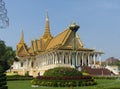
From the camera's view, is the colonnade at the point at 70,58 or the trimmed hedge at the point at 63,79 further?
the colonnade at the point at 70,58

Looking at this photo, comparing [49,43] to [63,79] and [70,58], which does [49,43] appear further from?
[63,79]

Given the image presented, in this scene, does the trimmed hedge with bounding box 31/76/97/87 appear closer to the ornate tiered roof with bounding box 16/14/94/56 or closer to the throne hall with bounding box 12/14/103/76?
the throne hall with bounding box 12/14/103/76

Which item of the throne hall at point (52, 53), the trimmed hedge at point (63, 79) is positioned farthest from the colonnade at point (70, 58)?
the trimmed hedge at point (63, 79)

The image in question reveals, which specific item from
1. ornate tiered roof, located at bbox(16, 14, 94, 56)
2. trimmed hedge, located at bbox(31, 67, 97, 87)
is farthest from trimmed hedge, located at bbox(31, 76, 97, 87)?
ornate tiered roof, located at bbox(16, 14, 94, 56)

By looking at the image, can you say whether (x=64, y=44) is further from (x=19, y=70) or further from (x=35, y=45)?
(x=19, y=70)

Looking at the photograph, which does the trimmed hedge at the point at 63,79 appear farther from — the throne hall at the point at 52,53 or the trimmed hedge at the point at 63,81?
the throne hall at the point at 52,53

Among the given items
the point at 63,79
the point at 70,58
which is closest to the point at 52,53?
the point at 70,58

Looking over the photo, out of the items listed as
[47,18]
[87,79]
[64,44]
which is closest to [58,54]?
[64,44]

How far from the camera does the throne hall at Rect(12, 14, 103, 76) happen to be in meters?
71.9

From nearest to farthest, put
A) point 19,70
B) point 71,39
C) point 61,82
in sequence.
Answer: point 61,82 → point 71,39 → point 19,70

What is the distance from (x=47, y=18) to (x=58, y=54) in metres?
22.2

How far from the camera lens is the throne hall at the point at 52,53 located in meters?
71.9

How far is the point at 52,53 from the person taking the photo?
7275 cm

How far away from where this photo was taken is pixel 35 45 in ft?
277
